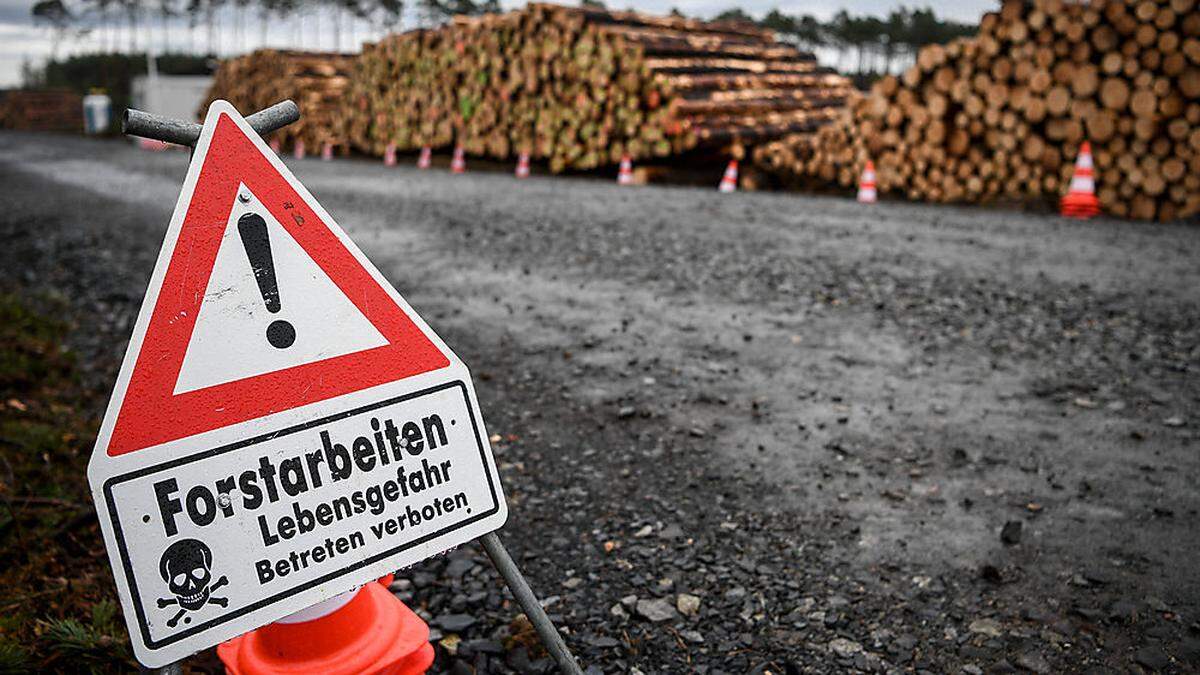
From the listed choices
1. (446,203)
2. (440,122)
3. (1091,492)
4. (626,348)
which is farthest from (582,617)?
(440,122)

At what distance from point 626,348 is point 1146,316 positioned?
123 inches

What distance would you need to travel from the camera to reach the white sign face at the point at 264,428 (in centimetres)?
118

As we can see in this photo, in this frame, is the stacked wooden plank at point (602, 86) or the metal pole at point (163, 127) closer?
the metal pole at point (163, 127)

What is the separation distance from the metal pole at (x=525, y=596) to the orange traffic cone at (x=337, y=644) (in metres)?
0.29

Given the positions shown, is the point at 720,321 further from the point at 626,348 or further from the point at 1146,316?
the point at 1146,316

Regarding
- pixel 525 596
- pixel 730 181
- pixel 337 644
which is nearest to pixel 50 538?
pixel 337 644

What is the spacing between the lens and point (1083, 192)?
27.8ft

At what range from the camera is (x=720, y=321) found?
4699 millimetres

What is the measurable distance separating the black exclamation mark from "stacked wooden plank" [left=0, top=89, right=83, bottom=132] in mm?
52196

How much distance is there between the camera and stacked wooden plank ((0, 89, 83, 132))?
44.4 metres

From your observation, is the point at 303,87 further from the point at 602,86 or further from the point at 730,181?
the point at 730,181

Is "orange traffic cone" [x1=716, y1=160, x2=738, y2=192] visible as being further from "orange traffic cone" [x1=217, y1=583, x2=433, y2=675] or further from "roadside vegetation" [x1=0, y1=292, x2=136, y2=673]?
"orange traffic cone" [x1=217, y1=583, x2=433, y2=675]

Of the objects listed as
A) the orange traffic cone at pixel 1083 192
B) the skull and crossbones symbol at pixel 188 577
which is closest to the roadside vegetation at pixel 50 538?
the skull and crossbones symbol at pixel 188 577

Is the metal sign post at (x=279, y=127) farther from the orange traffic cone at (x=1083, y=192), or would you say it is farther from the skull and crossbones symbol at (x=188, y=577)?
the orange traffic cone at (x=1083, y=192)
